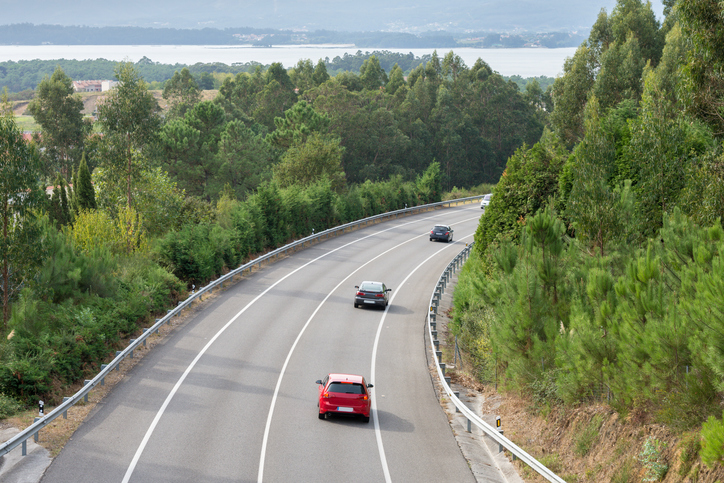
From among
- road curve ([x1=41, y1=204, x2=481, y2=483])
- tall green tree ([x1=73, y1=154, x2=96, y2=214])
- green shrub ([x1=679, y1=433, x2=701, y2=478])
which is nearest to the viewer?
green shrub ([x1=679, y1=433, x2=701, y2=478])

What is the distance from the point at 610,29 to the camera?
5312 cm

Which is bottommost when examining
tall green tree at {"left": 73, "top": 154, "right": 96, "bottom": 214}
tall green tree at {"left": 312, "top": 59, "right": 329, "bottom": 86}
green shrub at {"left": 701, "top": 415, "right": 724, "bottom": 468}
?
tall green tree at {"left": 73, "top": 154, "right": 96, "bottom": 214}

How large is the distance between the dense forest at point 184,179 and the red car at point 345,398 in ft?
25.0

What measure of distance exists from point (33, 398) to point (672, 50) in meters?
39.6

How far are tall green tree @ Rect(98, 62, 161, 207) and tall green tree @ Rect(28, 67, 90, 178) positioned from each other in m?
39.0

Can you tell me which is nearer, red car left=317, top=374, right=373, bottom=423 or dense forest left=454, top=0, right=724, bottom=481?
dense forest left=454, top=0, right=724, bottom=481

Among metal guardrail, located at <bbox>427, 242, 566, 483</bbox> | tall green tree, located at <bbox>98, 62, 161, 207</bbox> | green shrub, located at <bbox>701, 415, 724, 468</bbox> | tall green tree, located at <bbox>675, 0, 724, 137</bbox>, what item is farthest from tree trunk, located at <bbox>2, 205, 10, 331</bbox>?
tall green tree, located at <bbox>675, 0, 724, 137</bbox>

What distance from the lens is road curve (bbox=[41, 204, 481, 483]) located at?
1422 centimetres

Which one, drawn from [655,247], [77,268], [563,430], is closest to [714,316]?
[563,430]

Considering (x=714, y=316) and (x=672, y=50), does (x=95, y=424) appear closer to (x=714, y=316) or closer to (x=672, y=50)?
(x=714, y=316)

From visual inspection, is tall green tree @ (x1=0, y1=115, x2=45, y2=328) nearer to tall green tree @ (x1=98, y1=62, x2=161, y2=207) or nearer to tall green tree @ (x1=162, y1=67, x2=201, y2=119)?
tall green tree @ (x1=98, y1=62, x2=161, y2=207)

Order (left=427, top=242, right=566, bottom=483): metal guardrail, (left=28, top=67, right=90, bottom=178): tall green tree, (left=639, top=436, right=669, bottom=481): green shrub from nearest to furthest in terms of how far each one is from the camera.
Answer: (left=639, top=436, right=669, bottom=481): green shrub → (left=427, top=242, right=566, bottom=483): metal guardrail → (left=28, top=67, right=90, bottom=178): tall green tree

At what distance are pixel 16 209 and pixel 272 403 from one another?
11.3m

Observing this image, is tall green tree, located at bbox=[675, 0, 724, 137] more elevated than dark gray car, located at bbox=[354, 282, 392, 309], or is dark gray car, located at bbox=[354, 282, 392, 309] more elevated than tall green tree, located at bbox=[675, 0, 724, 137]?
tall green tree, located at bbox=[675, 0, 724, 137]
